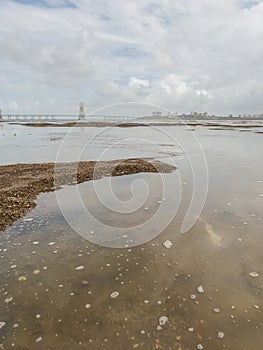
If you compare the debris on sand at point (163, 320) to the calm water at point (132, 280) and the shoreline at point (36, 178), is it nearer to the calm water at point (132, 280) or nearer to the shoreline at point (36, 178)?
the calm water at point (132, 280)

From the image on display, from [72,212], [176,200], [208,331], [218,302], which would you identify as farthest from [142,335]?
[176,200]

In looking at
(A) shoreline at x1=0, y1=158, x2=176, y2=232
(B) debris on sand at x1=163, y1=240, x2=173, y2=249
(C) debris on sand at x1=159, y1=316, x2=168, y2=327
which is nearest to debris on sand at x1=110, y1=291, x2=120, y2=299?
(C) debris on sand at x1=159, y1=316, x2=168, y2=327

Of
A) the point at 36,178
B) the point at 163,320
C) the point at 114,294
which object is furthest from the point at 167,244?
the point at 36,178

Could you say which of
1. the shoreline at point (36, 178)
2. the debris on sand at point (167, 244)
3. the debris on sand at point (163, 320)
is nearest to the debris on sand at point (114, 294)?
the debris on sand at point (163, 320)

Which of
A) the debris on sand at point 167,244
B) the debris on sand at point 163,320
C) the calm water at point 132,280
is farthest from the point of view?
the debris on sand at point 167,244

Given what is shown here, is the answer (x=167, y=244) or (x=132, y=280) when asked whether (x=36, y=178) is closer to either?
(x=167, y=244)

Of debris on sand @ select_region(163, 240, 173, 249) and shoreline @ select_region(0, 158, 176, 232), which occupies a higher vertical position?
shoreline @ select_region(0, 158, 176, 232)

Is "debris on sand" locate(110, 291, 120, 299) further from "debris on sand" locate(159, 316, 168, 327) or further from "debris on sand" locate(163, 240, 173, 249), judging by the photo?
"debris on sand" locate(163, 240, 173, 249)

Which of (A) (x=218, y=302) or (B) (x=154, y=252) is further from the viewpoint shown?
(B) (x=154, y=252)

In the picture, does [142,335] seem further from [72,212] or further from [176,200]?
[176,200]

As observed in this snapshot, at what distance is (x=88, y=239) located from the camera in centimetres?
646

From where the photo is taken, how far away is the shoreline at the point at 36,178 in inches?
328

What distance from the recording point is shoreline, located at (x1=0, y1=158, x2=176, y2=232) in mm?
8328

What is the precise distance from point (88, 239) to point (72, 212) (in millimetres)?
2007
